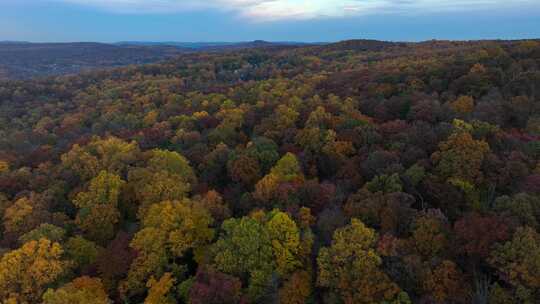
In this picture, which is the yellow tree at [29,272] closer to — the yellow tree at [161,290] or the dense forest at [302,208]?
the dense forest at [302,208]

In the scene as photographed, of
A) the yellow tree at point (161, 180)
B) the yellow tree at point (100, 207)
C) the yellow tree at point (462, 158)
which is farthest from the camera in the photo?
the yellow tree at point (161, 180)

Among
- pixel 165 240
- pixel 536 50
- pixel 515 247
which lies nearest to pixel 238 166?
pixel 165 240

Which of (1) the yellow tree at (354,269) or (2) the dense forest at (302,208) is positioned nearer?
(1) the yellow tree at (354,269)

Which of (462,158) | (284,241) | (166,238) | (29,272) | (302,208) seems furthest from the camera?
(462,158)

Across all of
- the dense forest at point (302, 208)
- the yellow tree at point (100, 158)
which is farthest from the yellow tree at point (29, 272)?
the yellow tree at point (100, 158)

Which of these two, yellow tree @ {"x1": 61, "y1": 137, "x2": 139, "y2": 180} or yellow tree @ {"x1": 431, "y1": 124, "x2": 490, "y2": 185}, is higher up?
yellow tree @ {"x1": 431, "y1": 124, "x2": 490, "y2": 185}

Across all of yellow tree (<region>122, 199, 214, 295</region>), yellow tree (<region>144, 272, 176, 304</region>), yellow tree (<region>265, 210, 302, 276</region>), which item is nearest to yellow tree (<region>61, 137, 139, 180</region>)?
yellow tree (<region>122, 199, 214, 295</region>)

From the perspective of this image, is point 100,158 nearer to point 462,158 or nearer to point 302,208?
point 302,208

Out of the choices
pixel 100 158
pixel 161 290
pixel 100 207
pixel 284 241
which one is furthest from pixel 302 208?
pixel 100 158

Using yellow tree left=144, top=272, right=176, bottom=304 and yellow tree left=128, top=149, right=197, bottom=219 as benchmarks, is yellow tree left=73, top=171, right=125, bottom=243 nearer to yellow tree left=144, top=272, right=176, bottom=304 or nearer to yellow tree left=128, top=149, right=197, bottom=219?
yellow tree left=128, top=149, right=197, bottom=219
